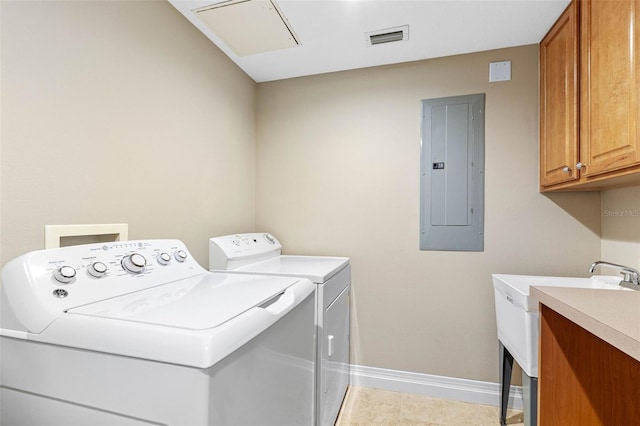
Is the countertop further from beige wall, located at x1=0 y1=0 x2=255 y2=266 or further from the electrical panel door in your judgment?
beige wall, located at x1=0 y1=0 x2=255 y2=266

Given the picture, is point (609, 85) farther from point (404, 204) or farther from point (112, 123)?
A: point (112, 123)

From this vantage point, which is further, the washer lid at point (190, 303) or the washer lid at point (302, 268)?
the washer lid at point (302, 268)

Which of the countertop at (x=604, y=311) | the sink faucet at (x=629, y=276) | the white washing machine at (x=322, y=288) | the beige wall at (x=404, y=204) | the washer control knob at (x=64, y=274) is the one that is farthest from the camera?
the beige wall at (x=404, y=204)

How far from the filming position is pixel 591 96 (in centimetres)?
137

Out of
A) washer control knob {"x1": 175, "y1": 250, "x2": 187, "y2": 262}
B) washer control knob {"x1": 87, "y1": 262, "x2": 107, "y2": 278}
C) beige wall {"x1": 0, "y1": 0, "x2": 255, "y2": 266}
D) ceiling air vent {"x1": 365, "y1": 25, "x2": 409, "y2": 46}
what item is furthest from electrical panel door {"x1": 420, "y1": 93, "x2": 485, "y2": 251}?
washer control knob {"x1": 87, "y1": 262, "x2": 107, "y2": 278}

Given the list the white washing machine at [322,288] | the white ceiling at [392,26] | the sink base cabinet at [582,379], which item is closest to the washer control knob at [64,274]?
the white washing machine at [322,288]

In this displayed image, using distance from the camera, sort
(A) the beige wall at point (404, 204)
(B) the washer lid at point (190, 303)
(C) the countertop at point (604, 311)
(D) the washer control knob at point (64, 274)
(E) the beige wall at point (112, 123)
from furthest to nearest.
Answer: (A) the beige wall at point (404, 204)
(E) the beige wall at point (112, 123)
(D) the washer control knob at point (64, 274)
(B) the washer lid at point (190, 303)
(C) the countertop at point (604, 311)

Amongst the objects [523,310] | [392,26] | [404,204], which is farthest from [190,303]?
[392,26]

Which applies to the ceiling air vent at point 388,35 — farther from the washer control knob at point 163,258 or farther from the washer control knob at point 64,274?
the washer control knob at point 64,274

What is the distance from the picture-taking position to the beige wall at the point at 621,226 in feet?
5.00

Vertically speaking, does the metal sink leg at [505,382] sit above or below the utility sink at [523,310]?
below

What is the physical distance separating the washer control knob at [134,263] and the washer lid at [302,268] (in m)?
0.55

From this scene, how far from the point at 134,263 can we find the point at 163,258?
0.46ft

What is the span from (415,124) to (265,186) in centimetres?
121
